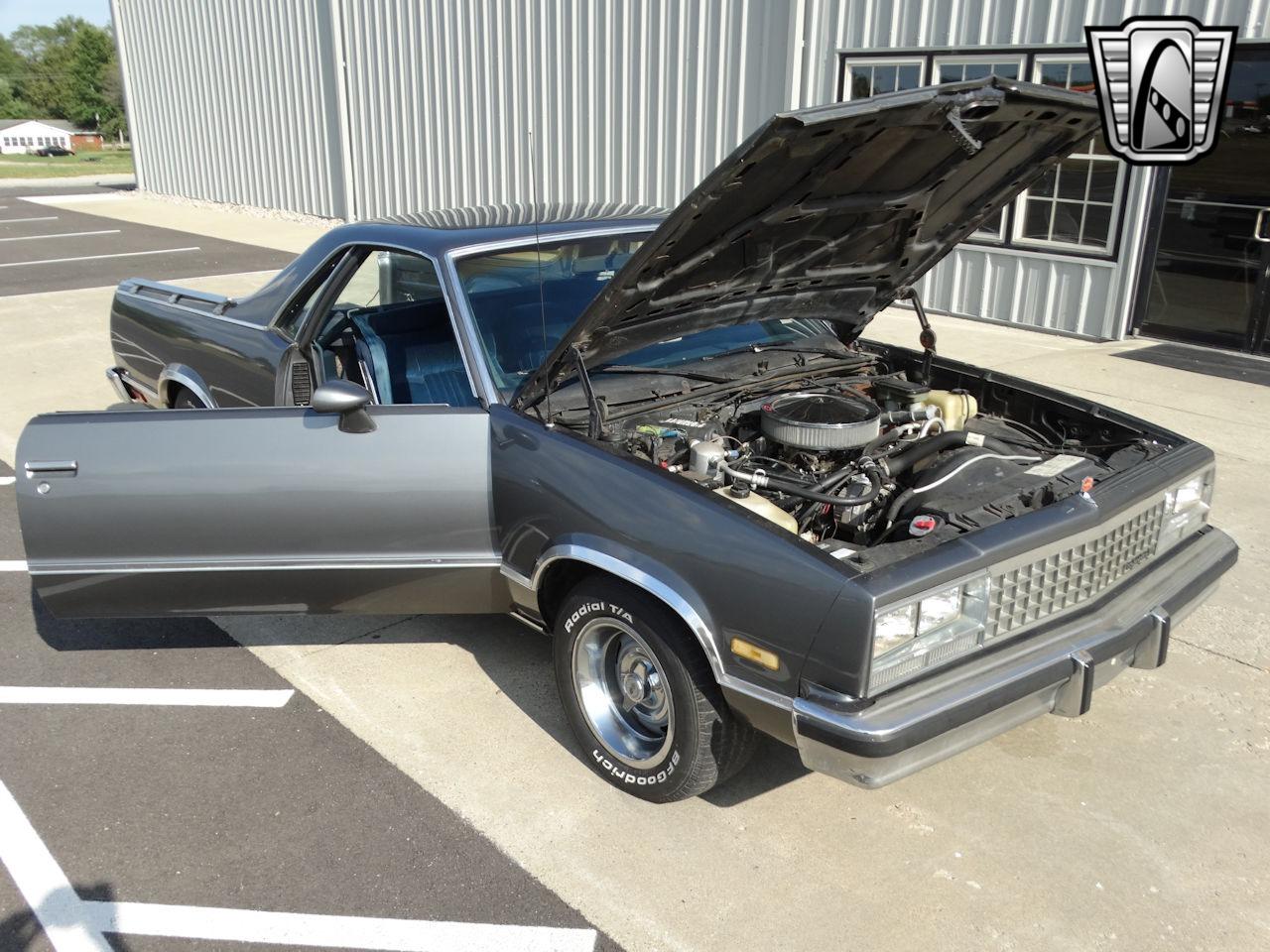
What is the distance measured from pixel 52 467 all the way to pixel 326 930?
1.87 m

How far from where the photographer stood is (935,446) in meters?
3.74

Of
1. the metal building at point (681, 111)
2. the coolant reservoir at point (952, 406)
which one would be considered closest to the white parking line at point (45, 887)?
the metal building at point (681, 111)

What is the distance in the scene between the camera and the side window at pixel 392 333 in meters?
4.19

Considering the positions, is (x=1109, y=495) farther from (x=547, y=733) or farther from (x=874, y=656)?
(x=547, y=733)

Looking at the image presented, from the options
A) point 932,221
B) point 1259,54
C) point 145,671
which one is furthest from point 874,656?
point 1259,54

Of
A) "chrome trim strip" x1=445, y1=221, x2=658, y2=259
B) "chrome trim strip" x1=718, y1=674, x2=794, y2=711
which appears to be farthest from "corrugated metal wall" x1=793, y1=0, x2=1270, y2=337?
"chrome trim strip" x1=718, y1=674, x2=794, y2=711

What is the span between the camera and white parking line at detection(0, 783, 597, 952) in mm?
2807

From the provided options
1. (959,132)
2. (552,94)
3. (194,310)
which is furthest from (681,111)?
(959,132)

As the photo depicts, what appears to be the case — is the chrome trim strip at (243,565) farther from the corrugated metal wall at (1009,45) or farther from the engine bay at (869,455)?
the corrugated metal wall at (1009,45)

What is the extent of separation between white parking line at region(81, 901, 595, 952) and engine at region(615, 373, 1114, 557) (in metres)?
1.28

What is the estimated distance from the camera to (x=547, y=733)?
12.3ft

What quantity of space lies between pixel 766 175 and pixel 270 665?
2664 mm

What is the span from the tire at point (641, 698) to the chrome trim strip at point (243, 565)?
1.45 feet

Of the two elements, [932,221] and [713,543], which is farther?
[932,221]
